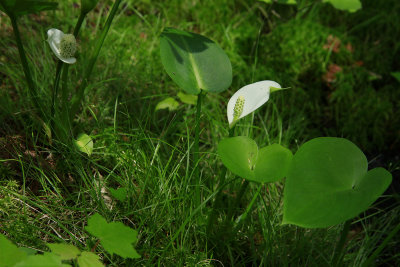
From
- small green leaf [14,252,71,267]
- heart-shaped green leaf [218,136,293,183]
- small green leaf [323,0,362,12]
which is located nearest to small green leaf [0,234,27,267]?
small green leaf [14,252,71,267]

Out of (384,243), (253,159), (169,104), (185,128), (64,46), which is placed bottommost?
(185,128)

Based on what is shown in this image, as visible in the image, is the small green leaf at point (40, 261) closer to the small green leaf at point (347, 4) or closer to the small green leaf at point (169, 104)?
the small green leaf at point (169, 104)

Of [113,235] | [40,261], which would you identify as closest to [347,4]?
[113,235]

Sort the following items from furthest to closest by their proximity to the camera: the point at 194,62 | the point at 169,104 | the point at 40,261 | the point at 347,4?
1. the point at 347,4
2. the point at 169,104
3. the point at 194,62
4. the point at 40,261

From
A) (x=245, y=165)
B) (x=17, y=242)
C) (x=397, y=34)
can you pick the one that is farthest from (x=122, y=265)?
(x=397, y=34)

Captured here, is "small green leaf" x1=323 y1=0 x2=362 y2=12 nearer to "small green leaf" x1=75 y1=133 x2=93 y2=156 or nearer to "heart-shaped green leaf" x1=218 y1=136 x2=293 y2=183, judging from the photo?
"heart-shaped green leaf" x1=218 y1=136 x2=293 y2=183

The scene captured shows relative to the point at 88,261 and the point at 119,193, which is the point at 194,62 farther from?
the point at 88,261
